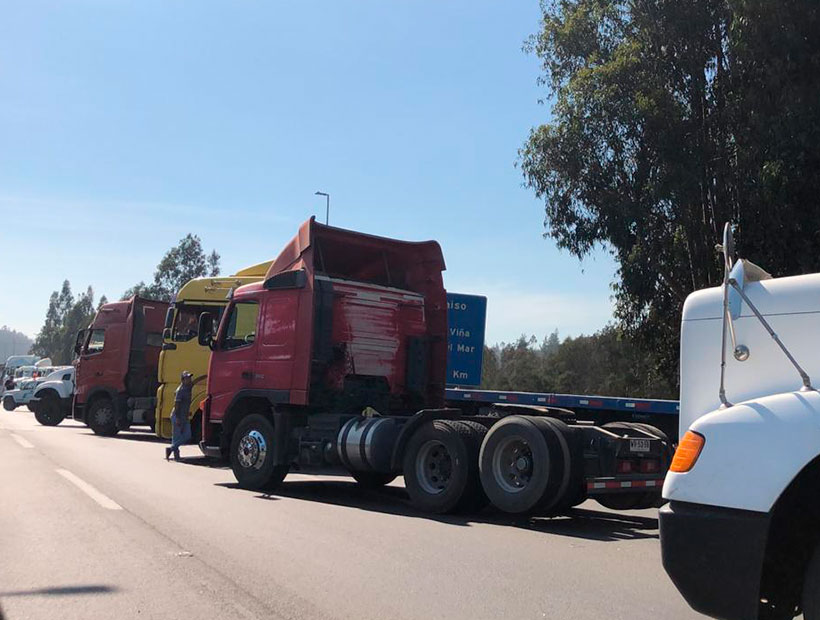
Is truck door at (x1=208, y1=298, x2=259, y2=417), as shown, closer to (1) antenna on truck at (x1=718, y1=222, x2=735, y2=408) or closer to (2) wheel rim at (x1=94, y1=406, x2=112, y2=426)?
(1) antenna on truck at (x1=718, y1=222, x2=735, y2=408)

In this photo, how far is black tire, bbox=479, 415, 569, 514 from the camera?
877cm

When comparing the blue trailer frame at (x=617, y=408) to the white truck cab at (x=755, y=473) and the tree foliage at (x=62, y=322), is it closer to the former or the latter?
the white truck cab at (x=755, y=473)

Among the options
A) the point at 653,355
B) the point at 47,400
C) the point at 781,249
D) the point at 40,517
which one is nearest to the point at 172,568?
the point at 40,517

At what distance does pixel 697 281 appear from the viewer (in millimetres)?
20719

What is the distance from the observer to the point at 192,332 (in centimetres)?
1706

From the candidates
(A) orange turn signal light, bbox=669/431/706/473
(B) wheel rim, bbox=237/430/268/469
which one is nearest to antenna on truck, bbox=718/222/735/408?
(A) orange turn signal light, bbox=669/431/706/473

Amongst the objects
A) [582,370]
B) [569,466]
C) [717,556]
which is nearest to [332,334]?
[569,466]

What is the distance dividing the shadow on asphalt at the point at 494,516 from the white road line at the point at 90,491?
187 cm

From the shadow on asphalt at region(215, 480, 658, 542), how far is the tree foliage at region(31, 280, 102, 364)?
12770cm

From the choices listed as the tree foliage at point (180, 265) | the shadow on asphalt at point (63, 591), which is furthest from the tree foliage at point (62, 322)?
the shadow on asphalt at point (63, 591)

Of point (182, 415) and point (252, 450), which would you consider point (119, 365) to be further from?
point (252, 450)

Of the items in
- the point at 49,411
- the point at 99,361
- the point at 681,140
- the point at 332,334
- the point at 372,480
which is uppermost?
the point at 681,140

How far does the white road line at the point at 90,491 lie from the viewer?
987cm

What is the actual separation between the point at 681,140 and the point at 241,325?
40.9ft
